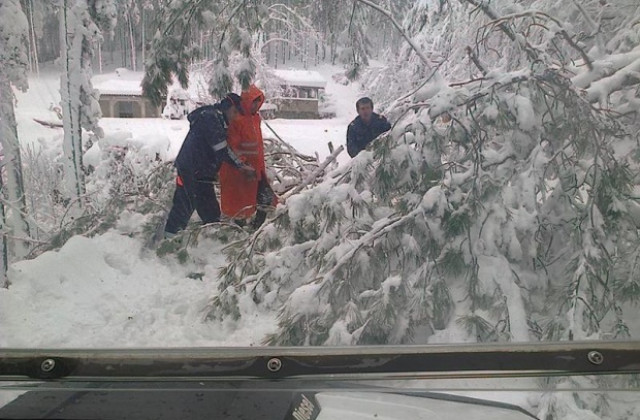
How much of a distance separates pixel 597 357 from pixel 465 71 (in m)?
0.96

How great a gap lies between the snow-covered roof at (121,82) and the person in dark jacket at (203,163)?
0.63ft

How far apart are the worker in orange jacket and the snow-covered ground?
0.21 ft

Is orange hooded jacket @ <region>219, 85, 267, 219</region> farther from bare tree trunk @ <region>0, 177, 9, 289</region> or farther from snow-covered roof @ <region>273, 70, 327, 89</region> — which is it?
bare tree trunk @ <region>0, 177, 9, 289</region>

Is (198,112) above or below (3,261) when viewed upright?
above

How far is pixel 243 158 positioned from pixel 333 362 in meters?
0.76

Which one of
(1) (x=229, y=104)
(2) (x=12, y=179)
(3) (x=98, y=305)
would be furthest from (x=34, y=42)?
(3) (x=98, y=305)

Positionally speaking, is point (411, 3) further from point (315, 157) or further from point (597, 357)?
point (597, 357)

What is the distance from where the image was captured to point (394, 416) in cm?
148

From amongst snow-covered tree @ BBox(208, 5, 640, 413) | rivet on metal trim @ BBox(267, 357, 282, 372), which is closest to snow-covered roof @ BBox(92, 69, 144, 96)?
snow-covered tree @ BBox(208, 5, 640, 413)

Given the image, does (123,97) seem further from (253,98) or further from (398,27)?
(398,27)

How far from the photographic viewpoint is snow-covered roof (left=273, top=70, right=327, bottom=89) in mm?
1643

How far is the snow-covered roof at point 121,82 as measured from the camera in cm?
163

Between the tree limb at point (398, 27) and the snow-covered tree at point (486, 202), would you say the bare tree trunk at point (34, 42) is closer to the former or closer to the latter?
the snow-covered tree at point (486, 202)

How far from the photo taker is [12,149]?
159 centimetres
